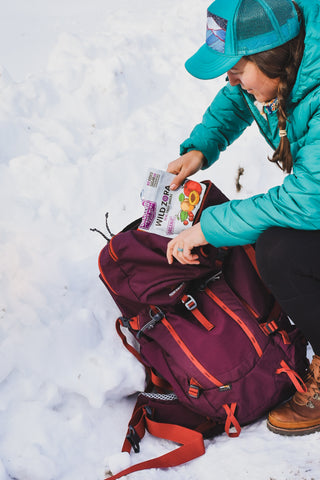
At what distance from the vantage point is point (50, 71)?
11.8 feet

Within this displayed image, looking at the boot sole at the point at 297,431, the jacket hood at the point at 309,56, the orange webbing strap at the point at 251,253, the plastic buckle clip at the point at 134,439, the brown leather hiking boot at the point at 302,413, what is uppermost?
the jacket hood at the point at 309,56

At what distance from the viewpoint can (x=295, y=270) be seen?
5.08 ft

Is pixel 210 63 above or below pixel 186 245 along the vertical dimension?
above

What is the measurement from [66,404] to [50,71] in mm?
2664

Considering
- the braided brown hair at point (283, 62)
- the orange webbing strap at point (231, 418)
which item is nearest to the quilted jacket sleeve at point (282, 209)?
the braided brown hair at point (283, 62)

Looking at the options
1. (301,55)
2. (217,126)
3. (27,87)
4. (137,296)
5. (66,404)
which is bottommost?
(66,404)

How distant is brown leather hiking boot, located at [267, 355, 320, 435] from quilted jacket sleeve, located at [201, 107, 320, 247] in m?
0.57

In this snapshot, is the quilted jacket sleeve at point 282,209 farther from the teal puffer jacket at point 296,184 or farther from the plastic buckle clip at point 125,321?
the plastic buckle clip at point 125,321

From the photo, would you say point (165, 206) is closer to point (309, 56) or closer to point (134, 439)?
point (309, 56)

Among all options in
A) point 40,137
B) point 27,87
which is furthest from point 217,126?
point 27,87

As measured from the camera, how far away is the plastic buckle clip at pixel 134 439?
1.78 metres

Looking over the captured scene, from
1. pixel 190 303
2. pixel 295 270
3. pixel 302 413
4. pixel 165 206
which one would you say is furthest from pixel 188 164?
pixel 302 413

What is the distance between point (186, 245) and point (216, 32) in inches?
28.2

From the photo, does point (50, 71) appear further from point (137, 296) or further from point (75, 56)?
point (137, 296)
